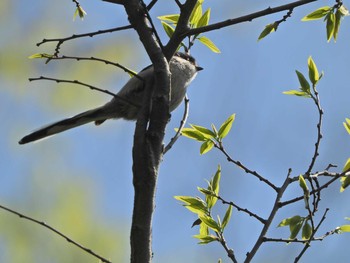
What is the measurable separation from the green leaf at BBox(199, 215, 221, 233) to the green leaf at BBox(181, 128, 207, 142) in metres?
0.35

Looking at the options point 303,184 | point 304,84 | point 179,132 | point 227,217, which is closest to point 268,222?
point 303,184

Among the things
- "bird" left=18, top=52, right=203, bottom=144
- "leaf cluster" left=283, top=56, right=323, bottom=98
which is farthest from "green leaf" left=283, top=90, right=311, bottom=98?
"bird" left=18, top=52, right=203, bottom=144

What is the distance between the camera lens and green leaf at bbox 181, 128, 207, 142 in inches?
94.0

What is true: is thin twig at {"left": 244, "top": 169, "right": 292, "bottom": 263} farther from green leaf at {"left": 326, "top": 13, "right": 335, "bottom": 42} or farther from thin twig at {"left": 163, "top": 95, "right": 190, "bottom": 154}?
green leaf at {"left": 326, "top": 13, "right": 335, "bottom": 42}

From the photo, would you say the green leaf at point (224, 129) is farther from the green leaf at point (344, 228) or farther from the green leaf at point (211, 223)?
the green leaf at point (344, 228)

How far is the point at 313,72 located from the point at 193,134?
52 cm

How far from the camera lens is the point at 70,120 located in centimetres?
355

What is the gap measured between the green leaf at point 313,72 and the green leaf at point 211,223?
67 cm

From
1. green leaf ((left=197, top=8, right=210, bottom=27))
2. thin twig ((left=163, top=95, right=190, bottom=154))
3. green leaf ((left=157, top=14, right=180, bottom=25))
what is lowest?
thin twig ((left=163, top=95, right=190, bottom=154))

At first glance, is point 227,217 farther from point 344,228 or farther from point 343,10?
point 343,10

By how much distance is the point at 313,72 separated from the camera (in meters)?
2.38

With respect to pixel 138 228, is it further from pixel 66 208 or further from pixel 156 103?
pixel 66 208

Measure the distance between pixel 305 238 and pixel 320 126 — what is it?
40 cm

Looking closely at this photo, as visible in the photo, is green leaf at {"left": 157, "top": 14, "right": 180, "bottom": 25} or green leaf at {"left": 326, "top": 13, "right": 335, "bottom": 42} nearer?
green leaf at {"left": 326, "top": 13, "right": 335, "bottom": 42}
